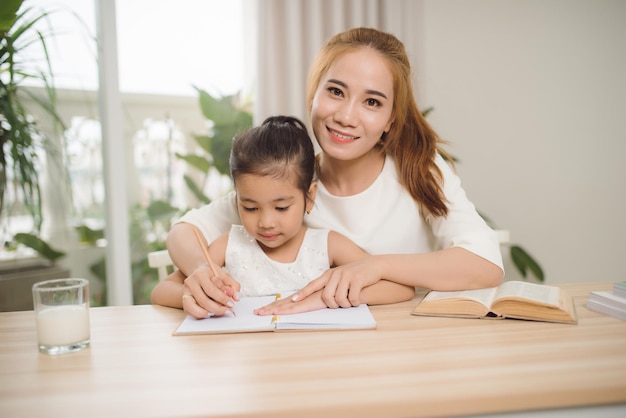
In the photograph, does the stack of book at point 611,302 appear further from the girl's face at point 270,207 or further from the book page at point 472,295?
the girl's face at point 270,207

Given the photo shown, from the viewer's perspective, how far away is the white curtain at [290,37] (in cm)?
262

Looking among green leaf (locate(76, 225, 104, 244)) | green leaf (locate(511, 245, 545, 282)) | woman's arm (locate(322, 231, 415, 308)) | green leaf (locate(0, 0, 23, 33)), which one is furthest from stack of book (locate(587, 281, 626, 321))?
green leaf (locate(76, 225, 104, 244))

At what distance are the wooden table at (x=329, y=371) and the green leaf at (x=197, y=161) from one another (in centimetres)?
171

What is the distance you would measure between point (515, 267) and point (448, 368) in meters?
2.58

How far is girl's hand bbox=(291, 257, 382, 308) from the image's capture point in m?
1.06

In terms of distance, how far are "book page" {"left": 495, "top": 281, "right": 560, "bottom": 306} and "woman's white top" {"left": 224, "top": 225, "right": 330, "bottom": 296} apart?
0.43 metres

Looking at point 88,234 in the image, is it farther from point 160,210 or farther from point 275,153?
point 275,153

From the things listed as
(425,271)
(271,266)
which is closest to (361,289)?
(425,271)

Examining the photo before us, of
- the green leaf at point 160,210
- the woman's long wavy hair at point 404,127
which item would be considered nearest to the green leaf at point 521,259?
the woman's long wavy hair at point 404,127

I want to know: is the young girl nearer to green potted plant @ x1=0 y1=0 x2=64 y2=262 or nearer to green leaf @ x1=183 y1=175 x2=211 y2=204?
green potted plant @ x1=0 y1=0 x2=64 y2=262

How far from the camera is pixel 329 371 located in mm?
720

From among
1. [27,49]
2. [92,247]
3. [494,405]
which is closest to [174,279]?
[494,405]

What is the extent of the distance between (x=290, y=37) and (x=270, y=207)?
5.45 feet

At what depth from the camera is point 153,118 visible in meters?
2.71
